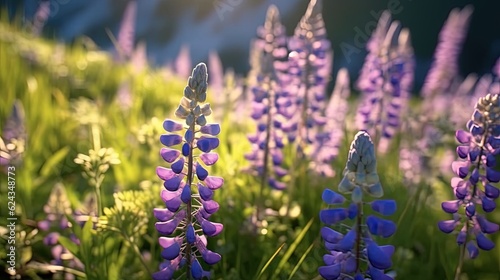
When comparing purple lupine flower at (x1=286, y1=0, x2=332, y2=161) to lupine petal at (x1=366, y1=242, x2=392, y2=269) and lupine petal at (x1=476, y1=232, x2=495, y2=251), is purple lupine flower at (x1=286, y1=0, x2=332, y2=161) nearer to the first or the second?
lupine petal at (x1=476, y1=232, x2=495, y2=251)

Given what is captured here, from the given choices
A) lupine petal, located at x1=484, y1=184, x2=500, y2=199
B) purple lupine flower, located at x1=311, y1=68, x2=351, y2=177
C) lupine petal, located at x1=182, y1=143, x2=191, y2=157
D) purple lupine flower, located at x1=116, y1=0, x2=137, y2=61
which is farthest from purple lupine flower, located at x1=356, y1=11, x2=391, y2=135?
purple lupine flower, located at x1=116, y1=0, x2=137, y2=61

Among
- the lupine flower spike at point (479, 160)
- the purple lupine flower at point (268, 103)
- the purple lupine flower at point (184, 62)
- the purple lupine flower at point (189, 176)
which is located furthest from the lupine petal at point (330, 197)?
the purple lupine flower at point (184, 62)

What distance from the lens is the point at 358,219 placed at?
1.91 meters

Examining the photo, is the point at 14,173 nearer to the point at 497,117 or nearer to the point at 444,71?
the point at 497,117

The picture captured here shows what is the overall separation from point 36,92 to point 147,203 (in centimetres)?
243

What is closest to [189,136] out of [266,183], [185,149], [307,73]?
[185,149]

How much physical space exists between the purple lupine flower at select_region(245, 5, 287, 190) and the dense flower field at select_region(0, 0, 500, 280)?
0.03 feet

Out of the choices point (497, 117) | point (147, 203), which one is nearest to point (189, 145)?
point (147, 203)

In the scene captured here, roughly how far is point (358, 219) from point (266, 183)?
1.67 metres

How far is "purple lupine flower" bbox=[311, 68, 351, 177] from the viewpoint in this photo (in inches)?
144

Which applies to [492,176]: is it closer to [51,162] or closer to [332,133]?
[332,133]

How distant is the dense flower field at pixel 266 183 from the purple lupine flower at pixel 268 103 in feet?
0.03

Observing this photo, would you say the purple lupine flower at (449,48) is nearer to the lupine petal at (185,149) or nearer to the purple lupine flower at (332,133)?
the purple lupine flower at (332,133)

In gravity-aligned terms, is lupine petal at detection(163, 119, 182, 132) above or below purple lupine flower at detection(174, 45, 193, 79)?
below
